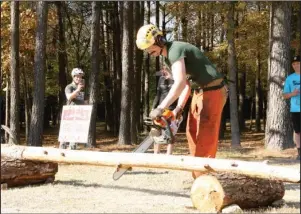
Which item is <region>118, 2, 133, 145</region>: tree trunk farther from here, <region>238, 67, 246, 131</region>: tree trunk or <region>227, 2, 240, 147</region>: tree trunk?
<region>238, 67, 246, 131</region>: tree trunk

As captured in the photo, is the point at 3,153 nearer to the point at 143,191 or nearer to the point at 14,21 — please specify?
the point at 143,191

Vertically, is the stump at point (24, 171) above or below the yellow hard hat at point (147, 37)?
below

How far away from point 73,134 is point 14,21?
8.08 m

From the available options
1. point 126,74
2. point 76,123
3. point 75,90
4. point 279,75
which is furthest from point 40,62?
point 279,75

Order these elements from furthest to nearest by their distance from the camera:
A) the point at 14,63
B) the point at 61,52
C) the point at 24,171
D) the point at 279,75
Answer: the point at 61,52
the point at 14,63
the point at 279,75
the point at 24,171

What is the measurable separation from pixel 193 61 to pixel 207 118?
0.68 meters

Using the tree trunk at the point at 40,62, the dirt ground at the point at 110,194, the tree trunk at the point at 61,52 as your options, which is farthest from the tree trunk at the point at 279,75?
the tree trunk at the point at 61,52

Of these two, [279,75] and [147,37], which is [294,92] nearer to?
[147,37]

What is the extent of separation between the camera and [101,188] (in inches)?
283

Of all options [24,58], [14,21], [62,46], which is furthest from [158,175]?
[62,46]

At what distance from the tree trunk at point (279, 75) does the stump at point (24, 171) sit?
7378 millimetres

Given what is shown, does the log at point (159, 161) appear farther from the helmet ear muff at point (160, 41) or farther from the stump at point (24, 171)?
the helmet ear muff at point (160, 41)

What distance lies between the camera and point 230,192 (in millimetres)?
5223

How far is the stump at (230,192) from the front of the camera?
5223mm
